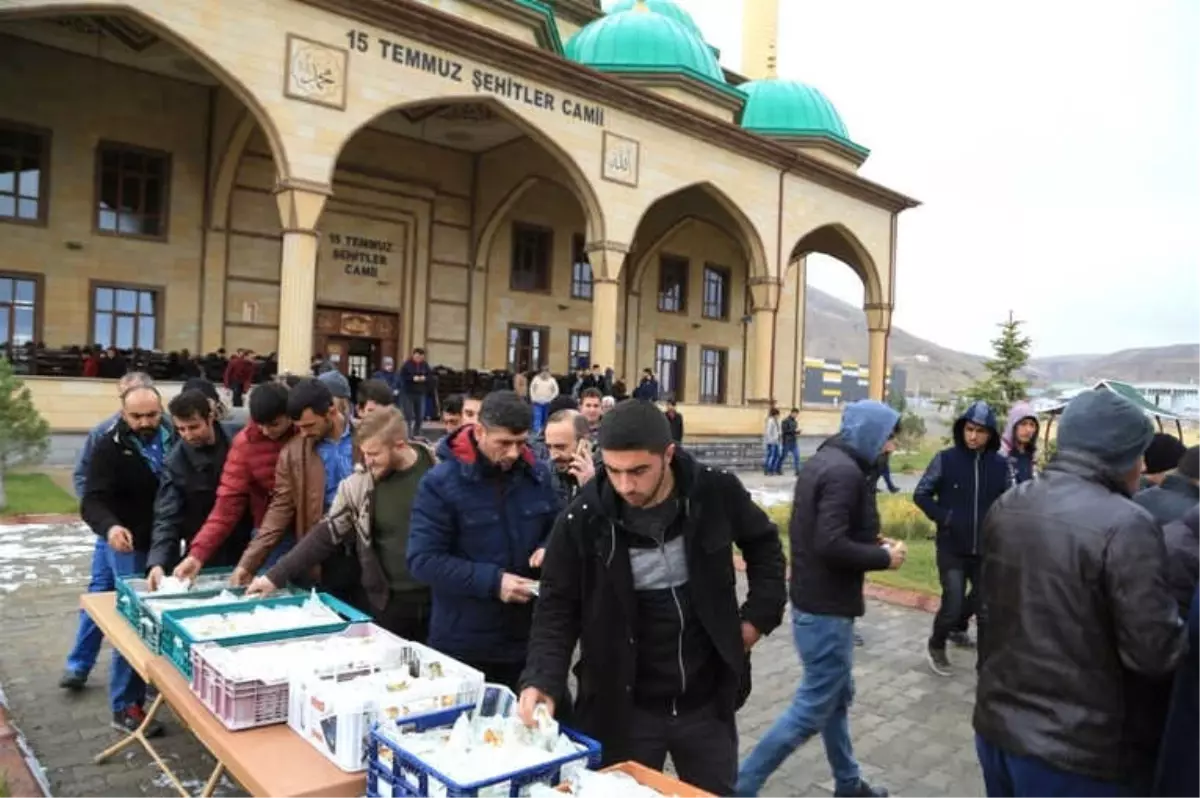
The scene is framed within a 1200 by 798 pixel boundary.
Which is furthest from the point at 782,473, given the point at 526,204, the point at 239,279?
the point at 239,279

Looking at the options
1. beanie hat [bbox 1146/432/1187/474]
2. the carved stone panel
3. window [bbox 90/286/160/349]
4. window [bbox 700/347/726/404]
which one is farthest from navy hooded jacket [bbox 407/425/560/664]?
window [bbox 700/347/726/404]

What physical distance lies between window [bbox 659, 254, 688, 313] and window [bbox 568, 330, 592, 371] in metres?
3.52

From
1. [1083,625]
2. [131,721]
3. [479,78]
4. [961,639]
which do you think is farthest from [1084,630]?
[479,78]

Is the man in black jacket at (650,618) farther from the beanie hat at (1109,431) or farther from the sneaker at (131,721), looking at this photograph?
the sneaker at (131,721)

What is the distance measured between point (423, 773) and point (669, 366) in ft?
89.2

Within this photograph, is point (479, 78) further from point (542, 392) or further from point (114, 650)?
point (114, 650)

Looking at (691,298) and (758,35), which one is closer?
(691,298)

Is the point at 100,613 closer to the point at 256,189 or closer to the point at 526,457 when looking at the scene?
the point at 526,457

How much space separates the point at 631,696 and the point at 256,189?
19.7 metres

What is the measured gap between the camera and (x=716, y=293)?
31.0m

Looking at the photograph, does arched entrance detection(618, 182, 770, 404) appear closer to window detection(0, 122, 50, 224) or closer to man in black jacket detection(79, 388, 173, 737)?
window detection(0, 122, 50, 224)

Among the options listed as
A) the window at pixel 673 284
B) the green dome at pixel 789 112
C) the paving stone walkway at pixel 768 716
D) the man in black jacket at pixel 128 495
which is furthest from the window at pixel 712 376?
the man in black jacket at pixel 128 495

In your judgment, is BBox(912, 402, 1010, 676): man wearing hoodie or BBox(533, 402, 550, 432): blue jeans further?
BBox(533, 402, 550, 432): blue jeans

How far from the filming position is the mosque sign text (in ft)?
53.9
